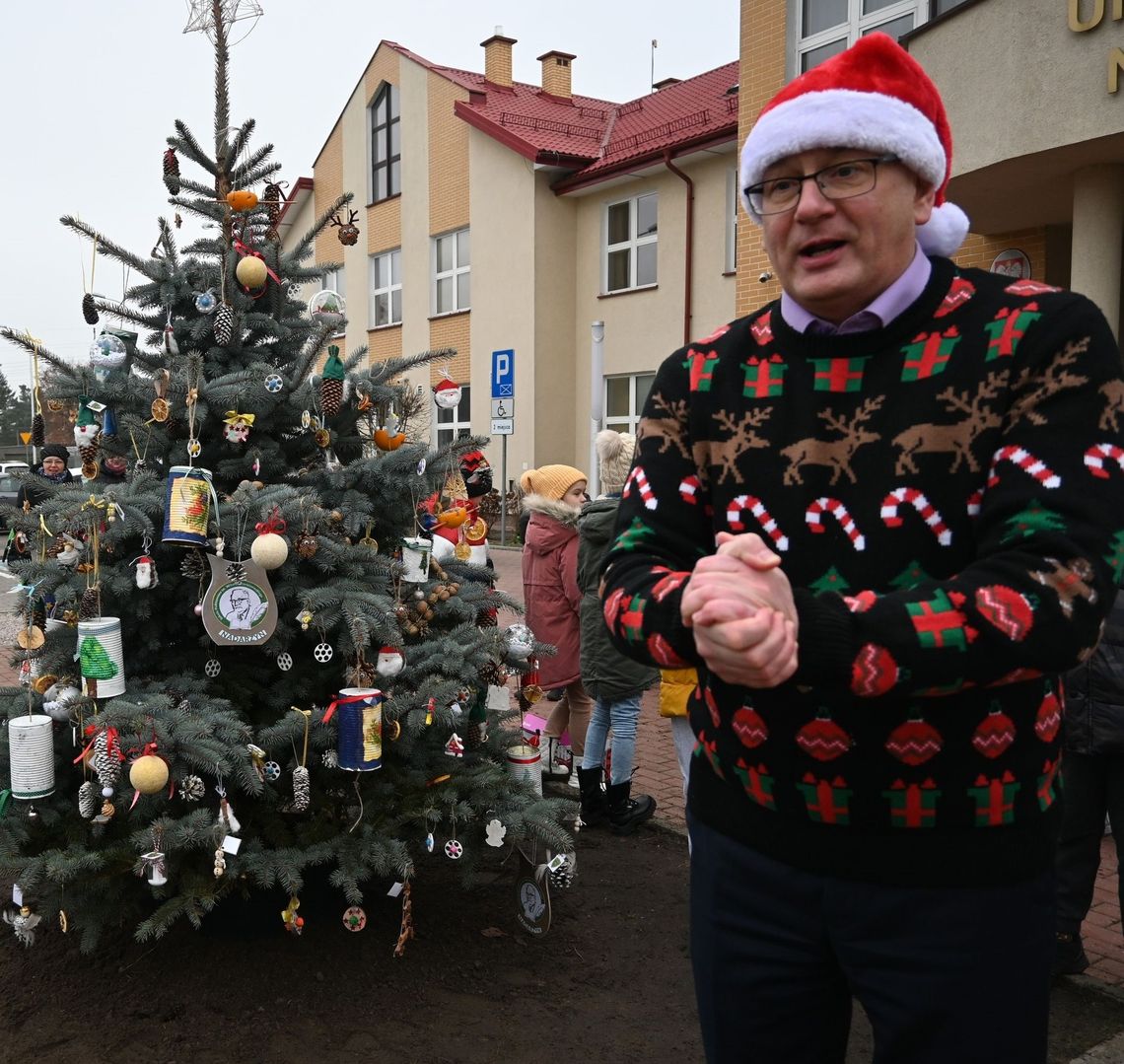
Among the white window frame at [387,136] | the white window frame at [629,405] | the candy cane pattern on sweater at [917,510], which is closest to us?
the candy cane pattern on sweater at [917,510]

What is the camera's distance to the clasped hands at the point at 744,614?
1.20 m

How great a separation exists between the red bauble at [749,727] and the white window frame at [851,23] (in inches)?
381

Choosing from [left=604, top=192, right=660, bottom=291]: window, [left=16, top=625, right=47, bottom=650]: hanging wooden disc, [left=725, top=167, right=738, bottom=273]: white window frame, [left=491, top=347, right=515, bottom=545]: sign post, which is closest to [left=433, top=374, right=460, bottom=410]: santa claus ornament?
[left=16, top=625, right=47, bottom=650]: hanging wooden disc

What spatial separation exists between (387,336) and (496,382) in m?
10.9

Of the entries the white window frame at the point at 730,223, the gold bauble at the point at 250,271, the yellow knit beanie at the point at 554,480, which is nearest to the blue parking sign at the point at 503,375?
the white window frame at the point at 730,223

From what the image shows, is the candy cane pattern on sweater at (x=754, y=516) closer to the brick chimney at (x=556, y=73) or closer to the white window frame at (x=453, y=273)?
the white window frame at (x=453, y=273)

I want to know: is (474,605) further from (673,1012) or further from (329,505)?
(673,1012)

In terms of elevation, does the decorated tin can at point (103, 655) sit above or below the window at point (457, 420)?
below

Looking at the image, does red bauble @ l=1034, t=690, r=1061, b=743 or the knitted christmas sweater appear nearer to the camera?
the knitted christmas sweater

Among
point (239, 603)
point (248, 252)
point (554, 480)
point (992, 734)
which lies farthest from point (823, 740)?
point (554, 480)

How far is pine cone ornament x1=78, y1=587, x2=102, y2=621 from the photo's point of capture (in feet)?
10.2

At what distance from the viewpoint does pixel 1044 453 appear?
1286mm

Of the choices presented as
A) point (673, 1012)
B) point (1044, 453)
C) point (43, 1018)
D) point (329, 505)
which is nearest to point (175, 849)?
point (43, 1018)

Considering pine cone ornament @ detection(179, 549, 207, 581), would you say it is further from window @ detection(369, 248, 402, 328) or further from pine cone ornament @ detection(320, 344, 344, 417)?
window @ detection(369, 248, 402, 328)
